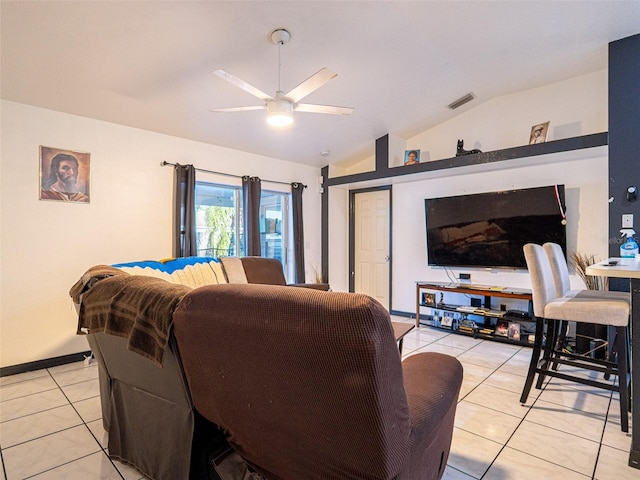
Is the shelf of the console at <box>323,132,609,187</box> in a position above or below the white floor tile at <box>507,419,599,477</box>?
above

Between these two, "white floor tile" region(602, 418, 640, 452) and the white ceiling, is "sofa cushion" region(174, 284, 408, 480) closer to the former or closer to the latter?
"white floor tile" region(602, 418, 640, 452)

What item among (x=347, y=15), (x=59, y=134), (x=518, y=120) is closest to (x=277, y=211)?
(x=59, y=134)

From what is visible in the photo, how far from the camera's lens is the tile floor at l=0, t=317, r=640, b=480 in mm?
1683

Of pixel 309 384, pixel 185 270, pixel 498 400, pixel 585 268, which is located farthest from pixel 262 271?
pixel 585 268

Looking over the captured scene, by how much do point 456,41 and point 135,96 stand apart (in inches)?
117

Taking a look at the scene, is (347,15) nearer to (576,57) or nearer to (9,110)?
(576,57)

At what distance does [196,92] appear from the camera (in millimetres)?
3156

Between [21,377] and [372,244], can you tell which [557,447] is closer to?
[372,244]

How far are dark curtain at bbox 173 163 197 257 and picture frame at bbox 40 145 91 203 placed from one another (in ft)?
2.78

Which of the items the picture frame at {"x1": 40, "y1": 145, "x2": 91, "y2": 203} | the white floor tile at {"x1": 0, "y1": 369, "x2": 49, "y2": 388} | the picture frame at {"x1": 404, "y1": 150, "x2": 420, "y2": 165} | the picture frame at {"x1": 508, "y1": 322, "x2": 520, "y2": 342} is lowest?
the white floor tile at {"x1": 0, "y1": 369, "x2": 49, "y2": 388}

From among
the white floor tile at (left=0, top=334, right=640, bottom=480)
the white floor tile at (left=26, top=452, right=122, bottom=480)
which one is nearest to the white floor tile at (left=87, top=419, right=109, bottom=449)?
the white floor tile at (left=0, top=334, right=640, bottom=480)

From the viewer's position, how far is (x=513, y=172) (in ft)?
13.3

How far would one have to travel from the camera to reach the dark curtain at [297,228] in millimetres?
5055

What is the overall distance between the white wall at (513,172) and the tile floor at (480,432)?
1.87m
